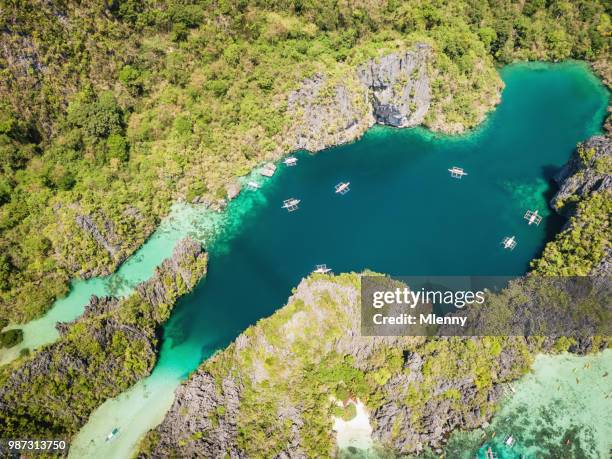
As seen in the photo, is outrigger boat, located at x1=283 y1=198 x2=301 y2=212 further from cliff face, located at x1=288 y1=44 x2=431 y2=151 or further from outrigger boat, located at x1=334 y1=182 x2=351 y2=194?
cliff face, located at x1=288 y1=44 x2=431 y2=151

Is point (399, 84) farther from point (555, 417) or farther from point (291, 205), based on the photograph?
point (555, 417)

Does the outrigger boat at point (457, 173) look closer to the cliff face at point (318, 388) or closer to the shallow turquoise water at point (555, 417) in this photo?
the cliff face at point (318, 388)

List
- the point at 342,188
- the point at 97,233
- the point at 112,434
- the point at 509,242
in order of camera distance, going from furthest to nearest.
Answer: the point at 342,188
the point at 97,233
the point at 509,242
the point at 112,434

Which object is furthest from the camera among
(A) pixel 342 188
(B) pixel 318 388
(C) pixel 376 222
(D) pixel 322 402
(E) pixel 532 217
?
(A) pixel 342 188

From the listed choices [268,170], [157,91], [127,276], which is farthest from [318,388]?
[157,91]

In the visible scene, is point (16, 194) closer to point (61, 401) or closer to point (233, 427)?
point (61, 401)

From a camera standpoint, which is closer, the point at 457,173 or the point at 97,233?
the point at 97,233

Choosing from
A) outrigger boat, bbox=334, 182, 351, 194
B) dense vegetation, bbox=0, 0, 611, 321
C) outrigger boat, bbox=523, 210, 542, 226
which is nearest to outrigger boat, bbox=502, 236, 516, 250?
outrigger boat, bbox=523, 210, 542, 226
